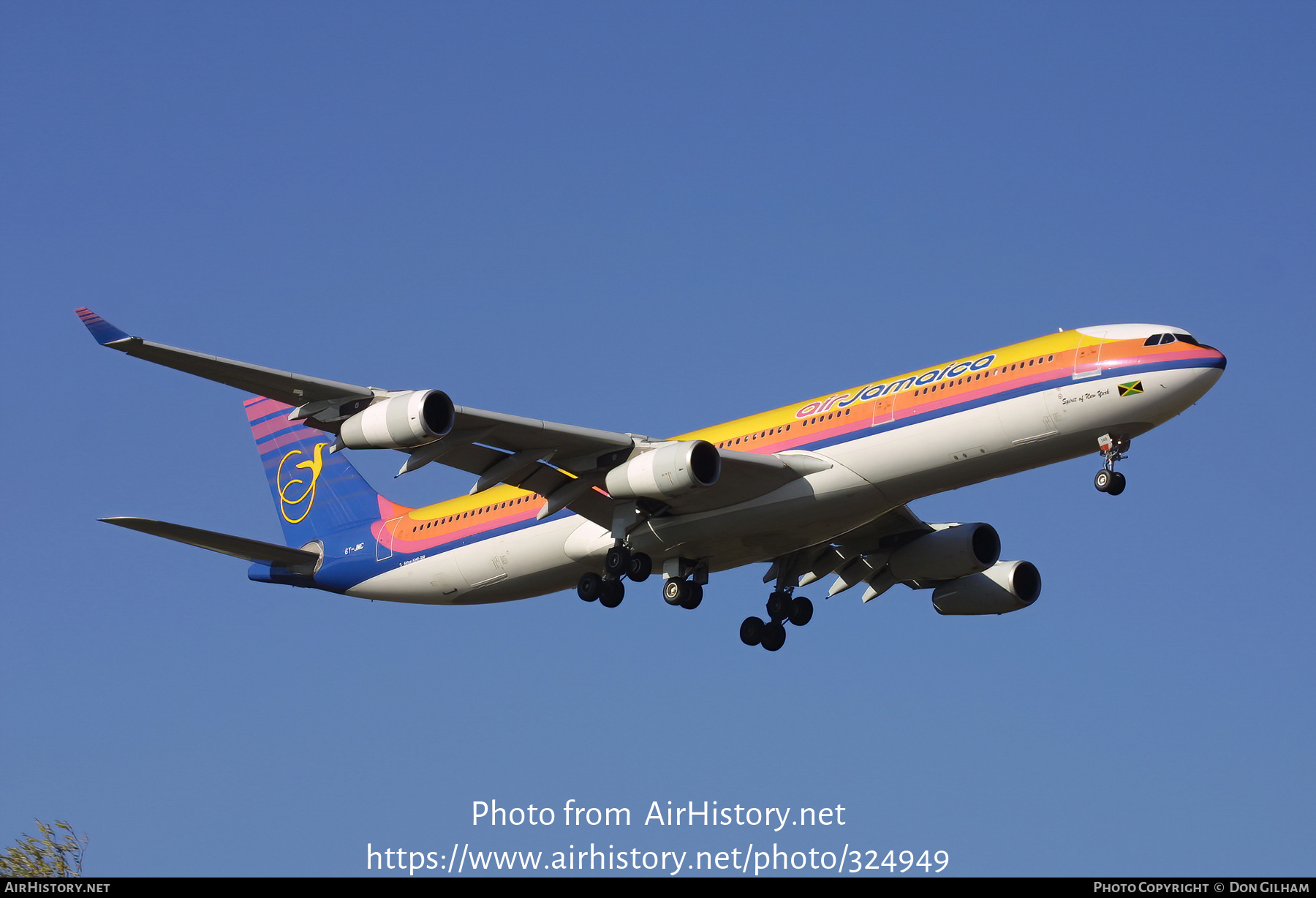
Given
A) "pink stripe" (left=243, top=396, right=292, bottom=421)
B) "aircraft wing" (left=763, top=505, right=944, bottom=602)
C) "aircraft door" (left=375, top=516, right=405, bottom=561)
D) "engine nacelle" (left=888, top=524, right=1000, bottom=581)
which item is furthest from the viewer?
"pink stripe" (left=243, top=396, right=292, bottom=421)

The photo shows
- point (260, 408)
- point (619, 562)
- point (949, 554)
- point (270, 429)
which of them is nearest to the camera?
point (619, 562)

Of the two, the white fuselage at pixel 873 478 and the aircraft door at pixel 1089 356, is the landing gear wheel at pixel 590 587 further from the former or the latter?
the aircraft door at pixel 1089 356

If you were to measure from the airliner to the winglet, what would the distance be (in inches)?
1.3

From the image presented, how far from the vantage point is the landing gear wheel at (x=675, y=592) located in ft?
127

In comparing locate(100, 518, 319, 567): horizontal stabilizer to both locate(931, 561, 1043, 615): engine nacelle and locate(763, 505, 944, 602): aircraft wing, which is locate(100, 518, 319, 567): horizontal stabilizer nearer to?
locate(763, 505, 944, 602): aircraft wing

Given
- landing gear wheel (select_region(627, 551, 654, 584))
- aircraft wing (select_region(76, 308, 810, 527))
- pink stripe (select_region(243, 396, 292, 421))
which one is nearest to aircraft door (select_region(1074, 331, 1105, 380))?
aircraft wing (select_region(76, 308, 810, 527))

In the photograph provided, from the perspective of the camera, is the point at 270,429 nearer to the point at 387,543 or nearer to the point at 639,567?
the point at 387,543

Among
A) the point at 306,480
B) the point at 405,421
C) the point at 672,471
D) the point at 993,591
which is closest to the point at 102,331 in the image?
the point at 405,421

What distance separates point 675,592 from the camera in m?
38.8

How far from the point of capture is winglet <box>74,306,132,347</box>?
3164 centimetres

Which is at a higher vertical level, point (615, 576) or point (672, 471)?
point (672, 471)

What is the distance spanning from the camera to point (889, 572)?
4259 cm

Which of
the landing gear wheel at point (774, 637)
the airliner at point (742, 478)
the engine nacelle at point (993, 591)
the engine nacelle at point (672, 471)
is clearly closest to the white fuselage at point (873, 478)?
the airliner at point (742, 478)

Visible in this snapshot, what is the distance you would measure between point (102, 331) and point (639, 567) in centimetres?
1352
